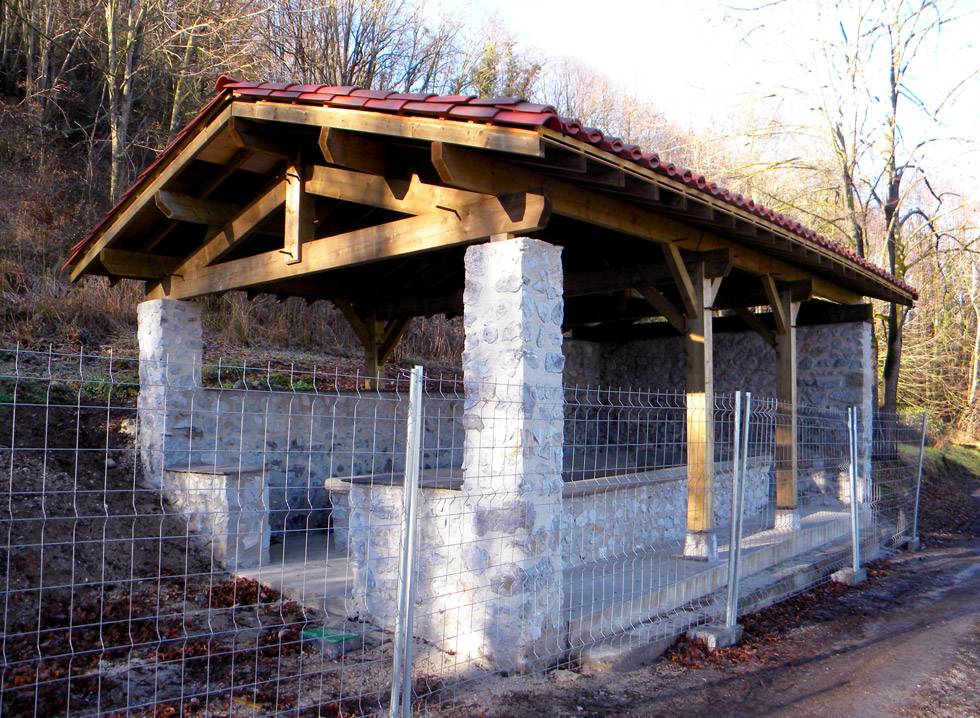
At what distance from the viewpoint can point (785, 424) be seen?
8.38 metres

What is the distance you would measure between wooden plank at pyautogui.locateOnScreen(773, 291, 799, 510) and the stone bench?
5265 millimetres

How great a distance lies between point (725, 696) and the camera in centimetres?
447

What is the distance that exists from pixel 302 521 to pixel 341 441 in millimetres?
1050

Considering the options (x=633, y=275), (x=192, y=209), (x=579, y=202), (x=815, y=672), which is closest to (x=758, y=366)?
(x=633, y=275)

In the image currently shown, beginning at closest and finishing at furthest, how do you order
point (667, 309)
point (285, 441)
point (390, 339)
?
point (667, 309)
point (285, 441)
point (390, 339)

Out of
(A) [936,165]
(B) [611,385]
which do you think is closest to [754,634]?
(B) [611,385]

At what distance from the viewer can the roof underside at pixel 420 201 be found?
447cm

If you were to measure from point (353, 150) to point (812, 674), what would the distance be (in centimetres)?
455

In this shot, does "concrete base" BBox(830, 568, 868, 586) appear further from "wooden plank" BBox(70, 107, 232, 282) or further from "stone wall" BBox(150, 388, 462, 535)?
"wooden plank" BBox(70, 107, 232, 282)

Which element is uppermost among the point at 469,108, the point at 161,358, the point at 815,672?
the point at 469,108

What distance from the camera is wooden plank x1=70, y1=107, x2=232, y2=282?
5848mm

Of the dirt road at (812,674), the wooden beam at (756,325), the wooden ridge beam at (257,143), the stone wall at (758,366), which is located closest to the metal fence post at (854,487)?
the dirt road at (812,674)

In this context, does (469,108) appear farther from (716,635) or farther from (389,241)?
(716,635)

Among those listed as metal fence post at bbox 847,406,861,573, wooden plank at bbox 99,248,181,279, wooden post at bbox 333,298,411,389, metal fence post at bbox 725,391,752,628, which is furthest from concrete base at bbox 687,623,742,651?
wooden plank at bbox 99,248,181,279
